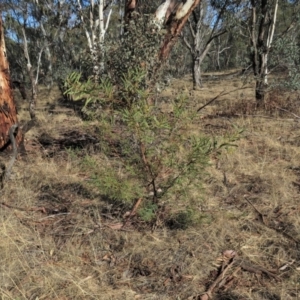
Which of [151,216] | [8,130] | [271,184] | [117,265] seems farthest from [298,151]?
[8,130]

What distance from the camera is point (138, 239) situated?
3141 mm

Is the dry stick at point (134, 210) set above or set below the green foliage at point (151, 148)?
below

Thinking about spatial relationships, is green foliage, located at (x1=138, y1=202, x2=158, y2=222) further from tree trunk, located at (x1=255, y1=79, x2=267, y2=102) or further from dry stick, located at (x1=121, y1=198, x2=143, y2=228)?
tree trunk, located at (x1=255, y1=79, x2=267, y2=102)

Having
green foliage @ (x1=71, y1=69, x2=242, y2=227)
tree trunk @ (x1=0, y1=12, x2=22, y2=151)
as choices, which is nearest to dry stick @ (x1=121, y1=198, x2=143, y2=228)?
green foliage @ (x1=71, y1=69, x2=242, y2=227)

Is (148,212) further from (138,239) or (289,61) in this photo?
(289,61)

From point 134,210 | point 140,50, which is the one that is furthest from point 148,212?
point 140,50

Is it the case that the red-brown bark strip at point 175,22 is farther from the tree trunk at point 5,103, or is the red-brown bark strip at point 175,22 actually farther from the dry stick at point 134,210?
the dry stick at point 134,210

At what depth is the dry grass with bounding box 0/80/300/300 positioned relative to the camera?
255 centimetres

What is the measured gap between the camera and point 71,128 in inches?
283

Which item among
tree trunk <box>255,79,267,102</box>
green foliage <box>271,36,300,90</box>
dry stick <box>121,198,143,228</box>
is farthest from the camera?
tree trunk <box>255,79,267,102</box>

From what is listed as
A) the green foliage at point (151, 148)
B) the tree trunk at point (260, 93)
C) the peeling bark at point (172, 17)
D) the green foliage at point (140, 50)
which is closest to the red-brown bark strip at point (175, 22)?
the peeling bark at point (172, 17)

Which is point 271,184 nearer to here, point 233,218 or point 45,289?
point 233,218

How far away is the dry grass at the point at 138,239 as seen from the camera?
8.37 feet

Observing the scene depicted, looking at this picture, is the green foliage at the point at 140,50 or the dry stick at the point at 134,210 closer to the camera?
the dry stick at the point at 134,210
